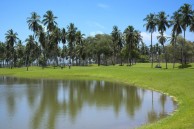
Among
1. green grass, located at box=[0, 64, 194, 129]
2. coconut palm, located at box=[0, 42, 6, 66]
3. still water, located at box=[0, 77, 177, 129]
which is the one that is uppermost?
coconut palm, located at box=[0, 42, 6, 66]

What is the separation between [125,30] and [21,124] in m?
110

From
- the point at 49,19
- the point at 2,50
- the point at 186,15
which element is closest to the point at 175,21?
the point at 186,15

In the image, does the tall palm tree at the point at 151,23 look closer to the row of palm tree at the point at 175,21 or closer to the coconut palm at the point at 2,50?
the row of palm tree at the point at 175,21

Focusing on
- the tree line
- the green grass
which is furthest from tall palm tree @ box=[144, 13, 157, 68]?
the green grass

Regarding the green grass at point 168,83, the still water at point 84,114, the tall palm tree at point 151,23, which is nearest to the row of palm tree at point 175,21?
the tall palm tree at point 151,23

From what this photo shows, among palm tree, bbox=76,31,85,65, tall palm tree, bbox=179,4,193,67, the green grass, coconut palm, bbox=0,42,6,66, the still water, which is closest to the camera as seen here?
the green grass

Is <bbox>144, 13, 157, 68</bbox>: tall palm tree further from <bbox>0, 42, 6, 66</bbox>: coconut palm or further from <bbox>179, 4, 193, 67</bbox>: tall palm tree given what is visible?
<bbox>0, 42, 6, 66</bbox>: coconut palm

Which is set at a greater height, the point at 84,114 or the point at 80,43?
the point at 80,43

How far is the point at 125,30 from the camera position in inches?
5064

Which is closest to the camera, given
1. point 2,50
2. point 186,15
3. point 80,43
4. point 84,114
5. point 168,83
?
point 84,114

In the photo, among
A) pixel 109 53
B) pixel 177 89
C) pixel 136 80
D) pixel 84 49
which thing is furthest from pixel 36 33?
pixel 177 89

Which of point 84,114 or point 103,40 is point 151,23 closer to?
point 103,40

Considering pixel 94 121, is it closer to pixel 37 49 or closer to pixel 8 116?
pixel 8 116

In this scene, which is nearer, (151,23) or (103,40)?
(151,23)
